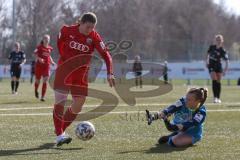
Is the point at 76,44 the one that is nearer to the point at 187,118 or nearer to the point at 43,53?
the point at 187,118

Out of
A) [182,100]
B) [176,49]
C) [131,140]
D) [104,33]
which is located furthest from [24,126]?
[104,33]

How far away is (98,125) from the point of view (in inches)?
466

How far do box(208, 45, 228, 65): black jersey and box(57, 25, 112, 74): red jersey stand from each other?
379 inches

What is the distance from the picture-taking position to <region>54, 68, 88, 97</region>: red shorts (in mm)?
9422

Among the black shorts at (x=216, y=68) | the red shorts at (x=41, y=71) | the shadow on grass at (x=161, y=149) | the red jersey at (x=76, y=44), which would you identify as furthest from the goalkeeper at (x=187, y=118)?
the red shorts at (x=41, y=71)

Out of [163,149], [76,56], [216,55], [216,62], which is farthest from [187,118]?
[216,55]

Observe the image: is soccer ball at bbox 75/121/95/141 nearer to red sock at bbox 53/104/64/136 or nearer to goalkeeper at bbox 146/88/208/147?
red sock at bbox 53/104/64/136

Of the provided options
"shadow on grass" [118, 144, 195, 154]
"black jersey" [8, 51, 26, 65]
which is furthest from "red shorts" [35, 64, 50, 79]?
"shadow on grass" [118, 144, 195, 154]

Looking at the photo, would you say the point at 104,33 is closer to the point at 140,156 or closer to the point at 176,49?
the point at 176,49

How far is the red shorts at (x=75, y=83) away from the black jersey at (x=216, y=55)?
947cm

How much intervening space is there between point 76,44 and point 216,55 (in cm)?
1007

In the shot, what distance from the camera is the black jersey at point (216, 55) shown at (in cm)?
1844

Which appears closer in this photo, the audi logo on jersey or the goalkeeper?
the goalkeeper

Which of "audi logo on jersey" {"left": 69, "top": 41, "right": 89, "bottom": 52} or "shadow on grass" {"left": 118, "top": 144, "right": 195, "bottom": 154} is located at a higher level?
"audi logo on jersey" {"left": 69, "top": 41, "right": 89, "bottom": 52}
